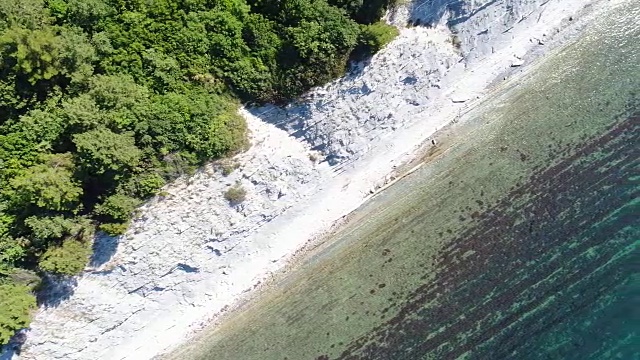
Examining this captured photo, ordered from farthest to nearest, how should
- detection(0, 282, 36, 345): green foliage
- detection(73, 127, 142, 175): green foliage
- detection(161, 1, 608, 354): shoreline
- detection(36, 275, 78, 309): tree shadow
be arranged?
detection(161, 1, 608, 354): shoreline, detection(36, 275, 78, 309): tree shadow, detection(0, 282, 36, 345): green foliage, detection(73, 127, 142, 175): green foliage

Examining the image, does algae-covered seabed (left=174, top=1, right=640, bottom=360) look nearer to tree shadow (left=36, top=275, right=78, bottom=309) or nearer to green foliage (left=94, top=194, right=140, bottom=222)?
tree shadow (left=36, top=275, right=78, bottom=309)

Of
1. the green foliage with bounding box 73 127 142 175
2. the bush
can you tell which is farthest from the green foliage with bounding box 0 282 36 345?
the bush

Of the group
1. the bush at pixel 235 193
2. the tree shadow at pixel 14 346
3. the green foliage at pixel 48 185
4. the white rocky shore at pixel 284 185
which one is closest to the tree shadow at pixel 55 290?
the white rocky shore at pixel 284 185

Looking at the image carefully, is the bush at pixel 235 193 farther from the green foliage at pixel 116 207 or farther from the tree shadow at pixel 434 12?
the tree shadow at pixel 434 12

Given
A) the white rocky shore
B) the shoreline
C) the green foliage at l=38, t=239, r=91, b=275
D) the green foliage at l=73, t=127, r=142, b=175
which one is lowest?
the shoreline

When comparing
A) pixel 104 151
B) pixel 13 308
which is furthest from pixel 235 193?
pixel 13 308
